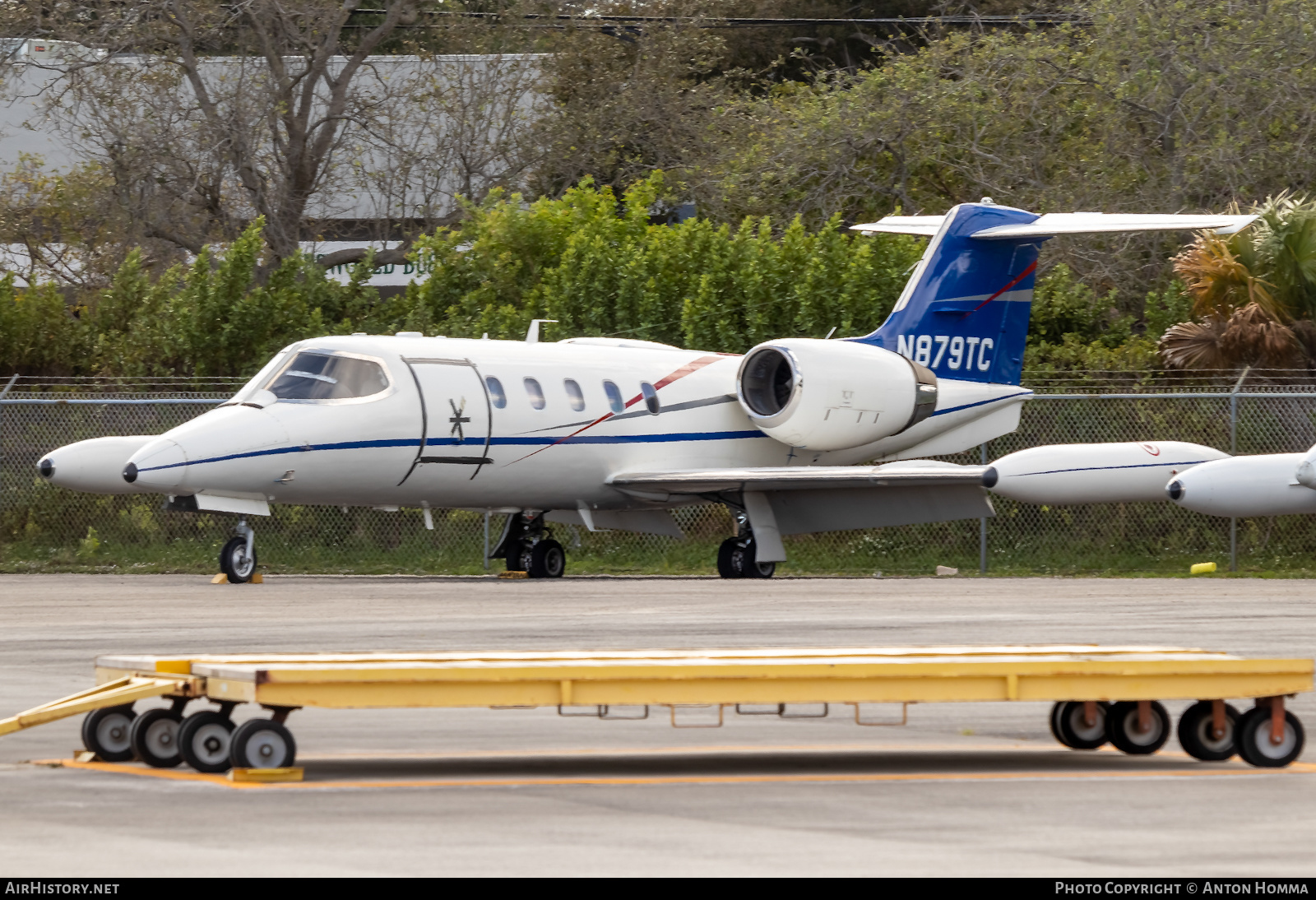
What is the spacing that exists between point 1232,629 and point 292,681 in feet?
30.7

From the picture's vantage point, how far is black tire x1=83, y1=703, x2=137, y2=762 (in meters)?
8.37

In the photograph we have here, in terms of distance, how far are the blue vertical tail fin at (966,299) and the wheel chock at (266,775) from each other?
17758 mm

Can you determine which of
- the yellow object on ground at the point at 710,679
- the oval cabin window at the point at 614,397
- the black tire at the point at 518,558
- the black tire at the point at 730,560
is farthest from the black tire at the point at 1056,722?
the black tire at the point at 518,558

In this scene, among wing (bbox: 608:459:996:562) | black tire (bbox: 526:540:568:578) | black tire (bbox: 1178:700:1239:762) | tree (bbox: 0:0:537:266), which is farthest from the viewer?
tree (bbox: 0:0:537:266)

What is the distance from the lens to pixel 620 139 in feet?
131

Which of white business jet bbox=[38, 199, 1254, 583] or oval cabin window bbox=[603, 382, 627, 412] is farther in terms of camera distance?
oval cabin window bbox=[603, 382, 627, 412]

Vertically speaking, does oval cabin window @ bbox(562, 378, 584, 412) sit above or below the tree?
below

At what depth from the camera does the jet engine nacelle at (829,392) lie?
2297 cm

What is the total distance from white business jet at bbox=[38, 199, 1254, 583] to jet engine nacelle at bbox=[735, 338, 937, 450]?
3 centimetres

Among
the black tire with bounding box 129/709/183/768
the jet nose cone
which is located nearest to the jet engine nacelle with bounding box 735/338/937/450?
the jet nose cone

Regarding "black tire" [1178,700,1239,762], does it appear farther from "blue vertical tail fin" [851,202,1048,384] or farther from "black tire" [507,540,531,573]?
"blue vertical tail fin" [851,202,1048,384]

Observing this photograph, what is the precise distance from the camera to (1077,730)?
29.4 feet

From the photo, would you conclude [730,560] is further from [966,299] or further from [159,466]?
[159,466]
